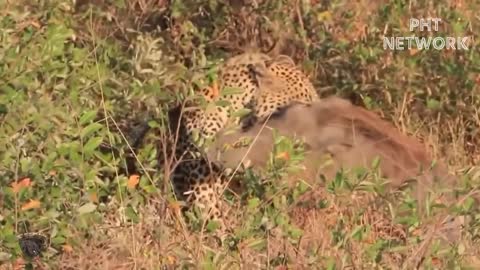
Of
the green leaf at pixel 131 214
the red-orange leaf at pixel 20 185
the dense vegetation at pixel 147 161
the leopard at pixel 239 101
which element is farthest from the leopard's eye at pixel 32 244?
the leopard at pixel 239 101

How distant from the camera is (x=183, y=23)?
22.3 ft

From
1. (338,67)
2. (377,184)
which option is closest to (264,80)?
(338,67)

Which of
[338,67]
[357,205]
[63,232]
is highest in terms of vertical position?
[63,232]

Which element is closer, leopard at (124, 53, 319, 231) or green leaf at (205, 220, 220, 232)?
green leaf at (205, 220, 220, 232)

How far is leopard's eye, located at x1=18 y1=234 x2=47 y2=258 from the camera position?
12.4 feet

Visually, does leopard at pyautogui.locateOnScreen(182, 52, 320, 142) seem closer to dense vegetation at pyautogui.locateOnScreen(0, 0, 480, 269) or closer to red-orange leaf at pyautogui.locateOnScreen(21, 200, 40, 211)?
dense vegetation at pyautogui.locateOnScreen(0, 0, 480, 269)

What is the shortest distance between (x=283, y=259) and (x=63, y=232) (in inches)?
24.9

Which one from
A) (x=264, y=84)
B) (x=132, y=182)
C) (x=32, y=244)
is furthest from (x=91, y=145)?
(x=264, y=84)

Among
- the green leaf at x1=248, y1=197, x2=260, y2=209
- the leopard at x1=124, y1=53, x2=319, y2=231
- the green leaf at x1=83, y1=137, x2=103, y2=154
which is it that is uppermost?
the green leaf at x1=83, y1=137, x2=103, y2=154

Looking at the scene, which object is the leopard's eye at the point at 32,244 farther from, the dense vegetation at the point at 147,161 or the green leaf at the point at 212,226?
the green leaf at the point at 212,226

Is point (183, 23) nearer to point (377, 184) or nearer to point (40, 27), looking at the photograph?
point (40, 27)

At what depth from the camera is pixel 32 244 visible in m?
3.81

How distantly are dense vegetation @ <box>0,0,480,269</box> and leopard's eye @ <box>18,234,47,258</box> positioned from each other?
1.1 inches

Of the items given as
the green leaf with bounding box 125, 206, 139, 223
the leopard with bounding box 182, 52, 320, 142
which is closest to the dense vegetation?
the green leaf with bounding box 125, 206, 139, 223
